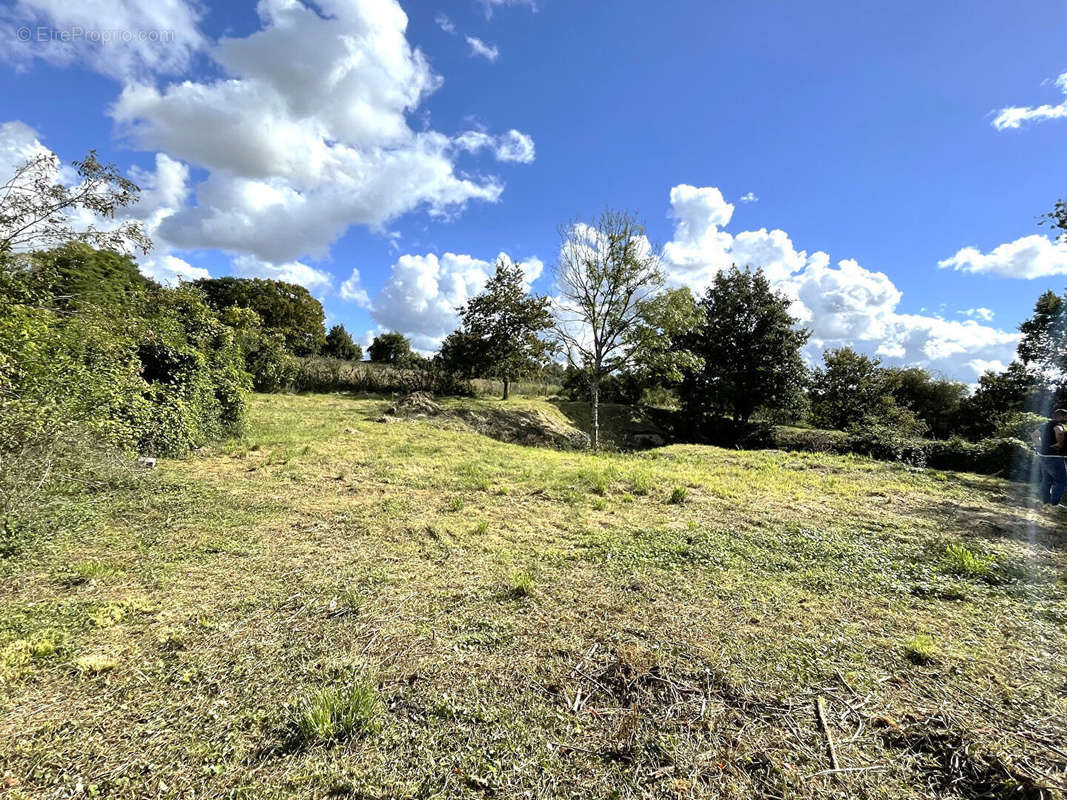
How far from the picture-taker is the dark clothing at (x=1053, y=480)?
6629mm

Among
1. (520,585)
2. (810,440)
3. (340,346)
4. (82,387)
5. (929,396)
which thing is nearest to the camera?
(520,585)

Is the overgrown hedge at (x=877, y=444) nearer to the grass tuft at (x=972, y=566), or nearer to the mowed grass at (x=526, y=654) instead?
the mowed grass at (x=526, y=654)

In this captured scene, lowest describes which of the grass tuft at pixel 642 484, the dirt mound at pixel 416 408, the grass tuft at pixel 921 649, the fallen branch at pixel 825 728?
the fallen branch at pixel 825 728

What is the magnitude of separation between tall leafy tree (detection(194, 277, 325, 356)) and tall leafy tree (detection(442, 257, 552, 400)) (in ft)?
60.9

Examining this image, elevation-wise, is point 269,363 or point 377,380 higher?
point 269,363

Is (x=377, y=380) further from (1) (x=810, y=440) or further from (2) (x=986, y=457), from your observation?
(2) (x=986, y=457)

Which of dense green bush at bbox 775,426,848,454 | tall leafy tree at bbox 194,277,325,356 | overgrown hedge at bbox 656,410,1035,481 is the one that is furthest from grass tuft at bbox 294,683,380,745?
tall leafy tree at bbox 194,277,325,356

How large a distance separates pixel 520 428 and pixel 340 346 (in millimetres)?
29507

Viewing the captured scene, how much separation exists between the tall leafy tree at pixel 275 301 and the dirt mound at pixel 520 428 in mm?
21360

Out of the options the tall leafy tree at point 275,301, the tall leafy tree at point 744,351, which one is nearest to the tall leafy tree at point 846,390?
the tall leafy tree at point 744,351

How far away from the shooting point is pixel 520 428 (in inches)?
645

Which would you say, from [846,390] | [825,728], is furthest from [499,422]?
[846,390]

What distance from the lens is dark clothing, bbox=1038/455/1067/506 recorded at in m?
6.63

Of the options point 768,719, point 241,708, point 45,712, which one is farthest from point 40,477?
point 768,719
